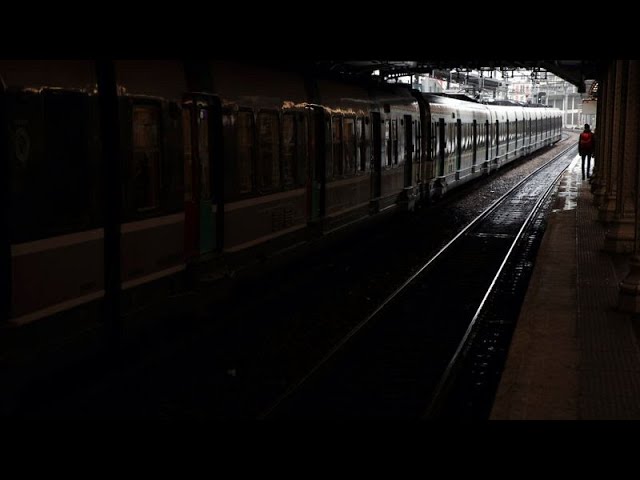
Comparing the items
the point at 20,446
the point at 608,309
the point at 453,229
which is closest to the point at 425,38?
the point at 20,446

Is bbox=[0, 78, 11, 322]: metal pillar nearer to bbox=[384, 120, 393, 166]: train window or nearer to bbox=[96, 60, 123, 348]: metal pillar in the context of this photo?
bbox=[96, 60, 123, 348]: metal pillar

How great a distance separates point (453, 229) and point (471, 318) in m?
10.0

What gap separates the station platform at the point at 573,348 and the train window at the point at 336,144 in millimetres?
3771

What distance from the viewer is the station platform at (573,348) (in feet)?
24.7

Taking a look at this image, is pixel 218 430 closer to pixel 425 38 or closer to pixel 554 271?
pixel 425 38

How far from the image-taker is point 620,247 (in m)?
16.1

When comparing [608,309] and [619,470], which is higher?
[619,470]

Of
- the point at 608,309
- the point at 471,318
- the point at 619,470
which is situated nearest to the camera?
the point at 619,470

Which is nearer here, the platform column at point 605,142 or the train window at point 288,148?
the train window at point 288,148

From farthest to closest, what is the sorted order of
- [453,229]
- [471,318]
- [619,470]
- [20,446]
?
[453,229] → [471,318] → [20,446] → [619,470]

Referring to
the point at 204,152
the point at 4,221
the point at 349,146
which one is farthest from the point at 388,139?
the point at 4,221

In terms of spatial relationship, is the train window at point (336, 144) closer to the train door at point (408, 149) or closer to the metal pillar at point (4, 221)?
the train door at point (408, 149)

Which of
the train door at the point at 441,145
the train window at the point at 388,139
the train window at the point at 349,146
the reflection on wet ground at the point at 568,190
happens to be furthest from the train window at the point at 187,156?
the train door at the point at 441,145

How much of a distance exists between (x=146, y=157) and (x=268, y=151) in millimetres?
3776
